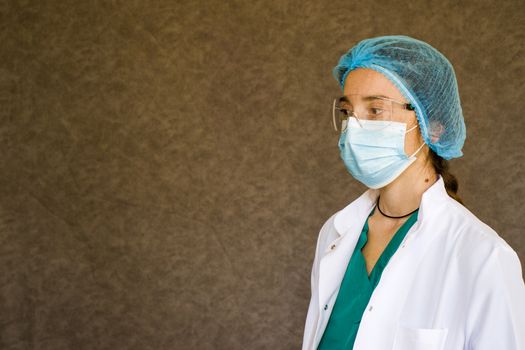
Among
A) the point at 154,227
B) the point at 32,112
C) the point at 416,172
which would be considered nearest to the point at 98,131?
the point at 32,112

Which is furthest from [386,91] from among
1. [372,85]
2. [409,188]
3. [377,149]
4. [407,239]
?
[407,239]

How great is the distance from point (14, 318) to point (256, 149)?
59.9 inches

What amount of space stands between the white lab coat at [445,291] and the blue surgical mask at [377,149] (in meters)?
0.12

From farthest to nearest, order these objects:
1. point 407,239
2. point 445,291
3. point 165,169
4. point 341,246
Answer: point 165,169
point 341,246
point 407,239
point 445,291

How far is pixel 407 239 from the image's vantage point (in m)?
1.58

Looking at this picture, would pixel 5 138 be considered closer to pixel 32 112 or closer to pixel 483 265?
pixel 32 112

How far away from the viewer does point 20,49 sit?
10.6ft

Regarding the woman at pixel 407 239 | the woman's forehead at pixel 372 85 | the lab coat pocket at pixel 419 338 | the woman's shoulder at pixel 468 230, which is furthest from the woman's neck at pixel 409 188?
the lab coat pocket at pixel 419 338

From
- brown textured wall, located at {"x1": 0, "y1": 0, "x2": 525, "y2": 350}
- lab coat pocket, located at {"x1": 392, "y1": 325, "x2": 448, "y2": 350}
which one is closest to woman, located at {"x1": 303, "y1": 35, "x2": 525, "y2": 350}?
lab coat pocket, located at {"x1": 392, "y1": 325, "x2": 448, "y2": 350}

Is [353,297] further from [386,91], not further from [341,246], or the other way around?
[386,91]

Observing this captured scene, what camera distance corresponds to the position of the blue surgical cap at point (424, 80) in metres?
1.68

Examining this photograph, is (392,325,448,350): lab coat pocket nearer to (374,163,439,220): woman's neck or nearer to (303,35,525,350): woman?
(303,35,525,350): woman

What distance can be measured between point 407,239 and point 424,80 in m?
0.43

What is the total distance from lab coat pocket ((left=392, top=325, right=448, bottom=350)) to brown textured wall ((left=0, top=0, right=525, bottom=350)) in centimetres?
163
